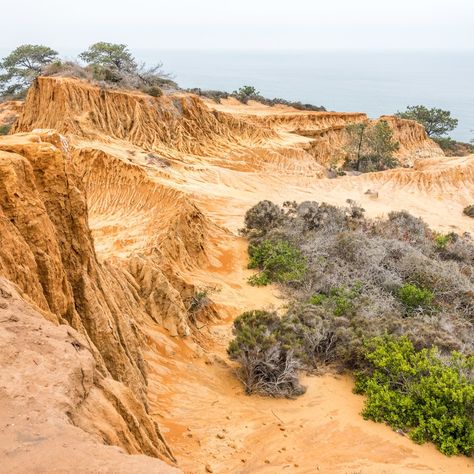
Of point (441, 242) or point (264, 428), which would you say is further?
point (441, 242)

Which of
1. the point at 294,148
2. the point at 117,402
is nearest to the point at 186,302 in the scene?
the point at 117,402

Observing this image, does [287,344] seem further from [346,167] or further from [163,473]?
[346,167]

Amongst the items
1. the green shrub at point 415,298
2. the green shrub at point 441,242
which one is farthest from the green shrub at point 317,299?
the green shrub at point 441,242

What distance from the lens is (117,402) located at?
368cm

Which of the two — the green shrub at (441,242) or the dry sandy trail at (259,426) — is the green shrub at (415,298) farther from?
the green shrub at (441,242)

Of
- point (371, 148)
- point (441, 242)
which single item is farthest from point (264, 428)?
point (371, 148)

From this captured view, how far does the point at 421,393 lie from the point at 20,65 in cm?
4195

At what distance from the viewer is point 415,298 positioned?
1092 cm

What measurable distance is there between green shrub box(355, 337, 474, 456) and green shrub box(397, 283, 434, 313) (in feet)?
10.5

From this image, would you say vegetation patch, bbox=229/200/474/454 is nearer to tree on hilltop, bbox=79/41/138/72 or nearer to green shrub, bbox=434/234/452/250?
green shrub, bbox=434/234/452/250

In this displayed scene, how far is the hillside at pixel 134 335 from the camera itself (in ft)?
10.4

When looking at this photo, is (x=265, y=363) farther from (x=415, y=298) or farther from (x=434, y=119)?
(x=434, y=119)

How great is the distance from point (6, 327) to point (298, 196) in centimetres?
1804

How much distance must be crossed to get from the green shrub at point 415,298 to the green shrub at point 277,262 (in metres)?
2.41
